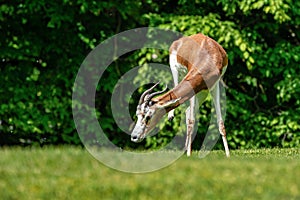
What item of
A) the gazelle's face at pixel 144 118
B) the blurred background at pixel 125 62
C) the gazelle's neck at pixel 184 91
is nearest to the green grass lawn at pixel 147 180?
the gazelle's face at pixel 144 118

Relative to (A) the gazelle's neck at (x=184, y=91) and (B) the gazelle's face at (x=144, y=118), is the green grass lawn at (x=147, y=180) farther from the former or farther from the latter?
(A) the gazelle's neck at (x=184, y=91)

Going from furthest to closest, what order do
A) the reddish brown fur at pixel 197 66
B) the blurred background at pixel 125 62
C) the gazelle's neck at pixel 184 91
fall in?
the blurred background at pixel 125 62, the reddish brown fur at pixel 197 66, the gazelle's neck at pixel 184 91

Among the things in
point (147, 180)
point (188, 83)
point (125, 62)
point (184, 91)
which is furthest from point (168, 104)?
point (125, 62)

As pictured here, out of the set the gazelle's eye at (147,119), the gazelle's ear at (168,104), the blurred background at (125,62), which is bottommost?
the blurred background at (125,62)

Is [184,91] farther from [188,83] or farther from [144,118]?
[144,118]

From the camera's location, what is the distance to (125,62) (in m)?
14.8

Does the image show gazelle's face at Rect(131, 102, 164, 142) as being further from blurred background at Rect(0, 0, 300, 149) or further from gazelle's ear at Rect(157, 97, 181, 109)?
blurred background at Rect(0, 0, 300, 149)

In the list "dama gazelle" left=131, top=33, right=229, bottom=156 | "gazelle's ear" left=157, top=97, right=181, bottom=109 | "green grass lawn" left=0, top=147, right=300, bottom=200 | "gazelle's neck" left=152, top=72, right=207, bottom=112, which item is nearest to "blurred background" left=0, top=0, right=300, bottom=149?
"dama gazelle" left=131, top=33, right=229, bottom=156

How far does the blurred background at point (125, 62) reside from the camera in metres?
14.0

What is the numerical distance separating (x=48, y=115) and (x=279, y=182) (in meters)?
8.02

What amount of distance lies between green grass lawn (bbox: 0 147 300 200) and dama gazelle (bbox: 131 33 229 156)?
116 centimetres

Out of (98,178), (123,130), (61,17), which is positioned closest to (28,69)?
(61,17)

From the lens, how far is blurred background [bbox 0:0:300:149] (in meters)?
14.0

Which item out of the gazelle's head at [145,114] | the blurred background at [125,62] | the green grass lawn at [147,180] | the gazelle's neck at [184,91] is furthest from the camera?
the blurred background at [125,62]
